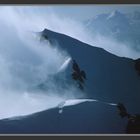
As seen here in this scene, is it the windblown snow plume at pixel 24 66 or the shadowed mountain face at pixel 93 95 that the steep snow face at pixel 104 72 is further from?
the windblown snow plume at pixel 24 66

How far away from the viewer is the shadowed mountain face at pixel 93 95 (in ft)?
9.20

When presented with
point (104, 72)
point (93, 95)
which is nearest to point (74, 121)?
point (93, 95)

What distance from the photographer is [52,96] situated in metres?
2.81

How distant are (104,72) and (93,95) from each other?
234mm

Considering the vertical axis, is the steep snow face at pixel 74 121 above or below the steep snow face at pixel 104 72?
below

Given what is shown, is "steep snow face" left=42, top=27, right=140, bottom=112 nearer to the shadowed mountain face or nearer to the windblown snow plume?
the shadowed mountain face

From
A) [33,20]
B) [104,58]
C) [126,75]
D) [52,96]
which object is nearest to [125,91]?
[126,75]

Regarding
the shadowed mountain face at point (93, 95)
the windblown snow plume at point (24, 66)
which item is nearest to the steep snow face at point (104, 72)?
the shadowed mountain face at point (93, 95)

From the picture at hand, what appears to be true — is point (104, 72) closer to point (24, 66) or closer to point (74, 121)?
point (74, 121)

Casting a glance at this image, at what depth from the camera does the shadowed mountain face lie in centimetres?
280

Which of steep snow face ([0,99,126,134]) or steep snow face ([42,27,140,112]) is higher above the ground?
steep snow face ([42,27,140,112])

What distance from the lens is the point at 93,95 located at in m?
2.82

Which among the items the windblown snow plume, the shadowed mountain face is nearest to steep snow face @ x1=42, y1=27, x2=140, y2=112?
the shadowed mountain face

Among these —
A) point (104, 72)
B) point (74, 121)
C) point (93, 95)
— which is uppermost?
point (104, 72)
